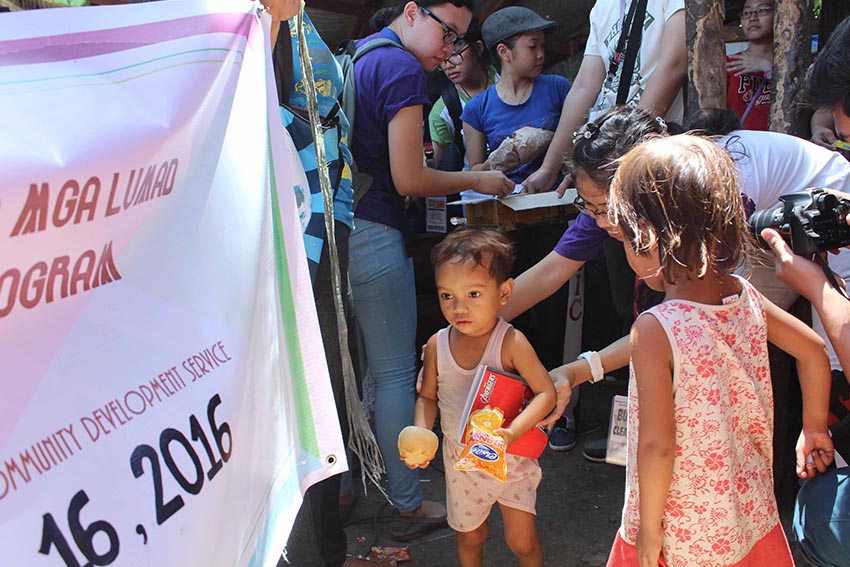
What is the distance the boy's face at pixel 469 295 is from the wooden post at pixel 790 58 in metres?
1.35

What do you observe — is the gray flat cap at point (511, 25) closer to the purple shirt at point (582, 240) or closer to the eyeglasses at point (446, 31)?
the eyeglasses at point (446, 31)

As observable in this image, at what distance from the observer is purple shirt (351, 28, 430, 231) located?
101 inches

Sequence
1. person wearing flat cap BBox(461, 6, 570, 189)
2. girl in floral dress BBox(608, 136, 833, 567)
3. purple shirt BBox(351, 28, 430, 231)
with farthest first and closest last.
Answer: person wearing flat cap BBox(461, 6, 570, 189) < purple shirt BBox(351, 28, 430, 231) < girl in floral dress BBox(608, 136, 833, 567)

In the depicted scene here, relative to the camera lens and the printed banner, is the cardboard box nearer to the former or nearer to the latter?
the camera lens

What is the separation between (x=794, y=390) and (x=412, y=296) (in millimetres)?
1429

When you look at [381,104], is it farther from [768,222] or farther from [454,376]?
[768,222]

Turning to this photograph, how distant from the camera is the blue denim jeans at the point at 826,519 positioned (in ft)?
5.50

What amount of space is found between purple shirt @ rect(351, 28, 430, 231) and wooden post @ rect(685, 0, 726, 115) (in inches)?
38.6

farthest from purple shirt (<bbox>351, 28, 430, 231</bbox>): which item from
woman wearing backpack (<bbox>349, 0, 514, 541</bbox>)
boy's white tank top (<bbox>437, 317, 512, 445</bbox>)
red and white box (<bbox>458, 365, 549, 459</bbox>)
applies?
red and white box (<bbox>458, 365, 549, 459</bbox>)

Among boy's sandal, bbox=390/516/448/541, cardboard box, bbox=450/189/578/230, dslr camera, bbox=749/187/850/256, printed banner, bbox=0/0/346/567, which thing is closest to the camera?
printed banner, bbox=0/0/346/567

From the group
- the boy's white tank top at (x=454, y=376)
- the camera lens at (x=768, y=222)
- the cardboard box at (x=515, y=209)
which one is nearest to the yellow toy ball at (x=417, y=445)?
the boy's white tank top at (x=454, y=376)

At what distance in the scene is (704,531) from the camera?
166 centimetres

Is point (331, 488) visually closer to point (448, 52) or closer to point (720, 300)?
point (720, 300)

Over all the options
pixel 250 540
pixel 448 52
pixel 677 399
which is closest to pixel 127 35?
pixel 250 540
